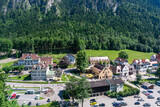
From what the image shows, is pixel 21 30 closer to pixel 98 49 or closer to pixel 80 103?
pixel 98 49

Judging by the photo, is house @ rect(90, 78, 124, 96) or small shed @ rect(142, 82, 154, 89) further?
small shed @ rect(142, 82, 154, 89)

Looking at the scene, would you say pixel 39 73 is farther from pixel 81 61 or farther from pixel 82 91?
pixel 82 91

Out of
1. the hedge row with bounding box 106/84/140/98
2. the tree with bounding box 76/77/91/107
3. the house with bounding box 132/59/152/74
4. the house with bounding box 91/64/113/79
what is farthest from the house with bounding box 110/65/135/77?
the tree with bounding box 76/77/91/107

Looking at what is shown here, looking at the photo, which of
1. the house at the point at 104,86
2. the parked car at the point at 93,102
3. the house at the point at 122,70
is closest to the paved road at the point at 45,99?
the parked car at the point at 93,102

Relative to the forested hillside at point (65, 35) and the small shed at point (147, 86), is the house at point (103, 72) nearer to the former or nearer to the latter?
the small shed at point (147, 86)

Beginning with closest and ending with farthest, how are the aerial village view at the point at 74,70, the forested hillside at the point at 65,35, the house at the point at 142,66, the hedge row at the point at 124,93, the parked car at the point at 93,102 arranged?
1. the parked car at the point at 93,102
2. the aerial village view at the point at 74,70
3. the hedge row at the point at 124,93
4. the house at the point at 142,66
5. the forested hillside at the point at 65,35

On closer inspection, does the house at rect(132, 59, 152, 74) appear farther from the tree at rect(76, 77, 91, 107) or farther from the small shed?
the tree at rect(76, 77, 91, 107)

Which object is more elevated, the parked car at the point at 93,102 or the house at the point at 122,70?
the house at the point at 122,70

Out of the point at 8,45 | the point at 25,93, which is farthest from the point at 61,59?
the point at 25,93
